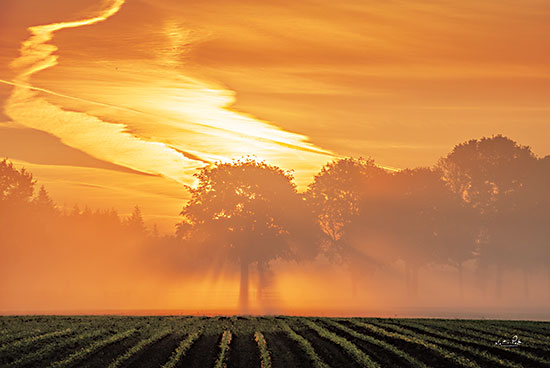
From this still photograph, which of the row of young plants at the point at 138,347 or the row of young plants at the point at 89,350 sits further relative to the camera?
the row of young plants at the point at 138,347

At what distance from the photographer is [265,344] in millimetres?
38938

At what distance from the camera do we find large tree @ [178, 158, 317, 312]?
10894 centimetres

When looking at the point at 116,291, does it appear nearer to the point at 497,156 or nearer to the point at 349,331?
the point at 497,156

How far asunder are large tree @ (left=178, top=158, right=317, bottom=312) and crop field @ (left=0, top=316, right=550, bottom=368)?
181 ft

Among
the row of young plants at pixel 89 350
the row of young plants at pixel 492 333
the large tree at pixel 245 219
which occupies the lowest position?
the row of young plants at pixel 89 350

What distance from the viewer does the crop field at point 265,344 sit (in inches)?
1315

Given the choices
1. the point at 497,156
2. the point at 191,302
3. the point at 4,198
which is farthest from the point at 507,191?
the point at 4,198

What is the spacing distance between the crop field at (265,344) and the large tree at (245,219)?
55.1 meters

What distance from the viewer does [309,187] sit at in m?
123

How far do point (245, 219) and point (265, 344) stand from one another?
70496 mm

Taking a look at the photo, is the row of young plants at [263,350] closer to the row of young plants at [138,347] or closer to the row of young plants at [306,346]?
the row of young plants at [306,346]

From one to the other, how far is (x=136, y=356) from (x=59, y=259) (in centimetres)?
13199
